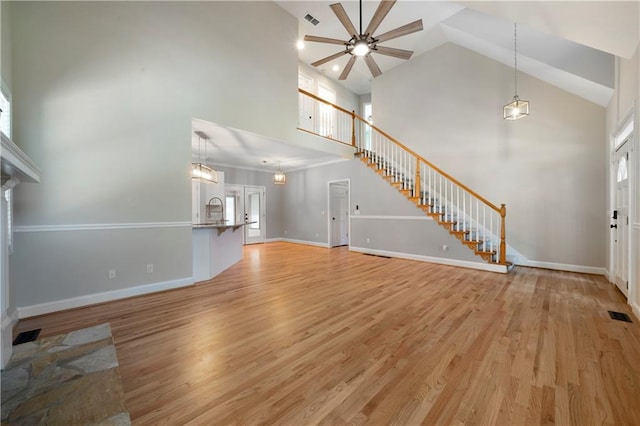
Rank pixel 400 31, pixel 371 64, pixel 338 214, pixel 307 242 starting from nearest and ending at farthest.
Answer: pixel 400 31 < pixel 371 64 < pixel 338 214 < pixel 307 242

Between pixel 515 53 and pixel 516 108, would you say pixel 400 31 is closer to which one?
pixel 516 108

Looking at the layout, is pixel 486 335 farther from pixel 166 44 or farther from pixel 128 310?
pixel 166 44

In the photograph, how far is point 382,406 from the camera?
1532 mm

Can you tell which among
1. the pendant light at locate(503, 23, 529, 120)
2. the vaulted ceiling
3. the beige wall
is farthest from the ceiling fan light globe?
the beige wall

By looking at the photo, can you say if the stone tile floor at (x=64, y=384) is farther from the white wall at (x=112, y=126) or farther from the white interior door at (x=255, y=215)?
the white interior door at (x=255, y=215)

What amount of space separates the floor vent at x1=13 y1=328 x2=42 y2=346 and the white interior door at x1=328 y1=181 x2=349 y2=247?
6371 mm

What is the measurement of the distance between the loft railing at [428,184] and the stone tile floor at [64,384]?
18.0ft

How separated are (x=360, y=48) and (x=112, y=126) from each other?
3.54 m

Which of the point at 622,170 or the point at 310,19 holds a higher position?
the point at 310,19

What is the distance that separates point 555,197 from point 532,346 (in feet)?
13.6

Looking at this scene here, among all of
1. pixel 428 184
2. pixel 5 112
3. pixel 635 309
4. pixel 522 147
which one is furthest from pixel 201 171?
pixel 522 147

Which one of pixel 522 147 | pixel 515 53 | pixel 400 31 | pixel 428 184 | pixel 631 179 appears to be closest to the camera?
pixel 631 179

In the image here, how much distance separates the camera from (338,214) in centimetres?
841

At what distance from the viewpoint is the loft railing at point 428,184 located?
5129mm
